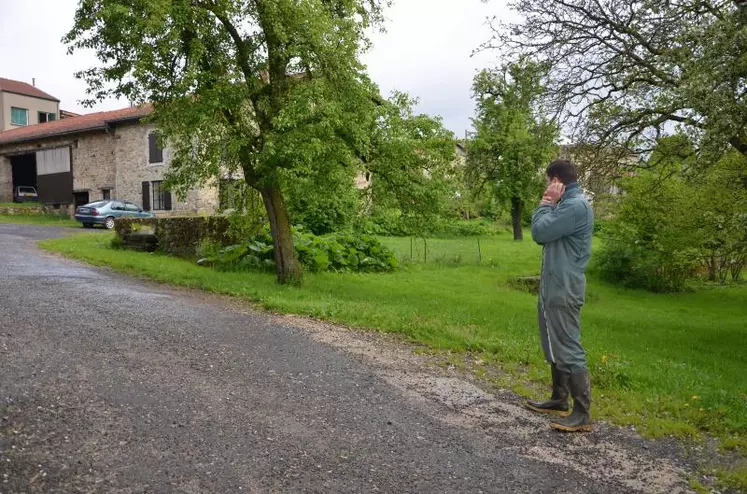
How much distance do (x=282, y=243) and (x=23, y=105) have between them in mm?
43773

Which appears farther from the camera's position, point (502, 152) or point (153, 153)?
point (502, 152)

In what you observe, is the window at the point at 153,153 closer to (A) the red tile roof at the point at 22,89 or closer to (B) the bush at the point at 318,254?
(B) the bush at the point at 318,254

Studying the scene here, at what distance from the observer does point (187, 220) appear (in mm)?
16844

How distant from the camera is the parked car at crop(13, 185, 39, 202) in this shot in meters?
37.7

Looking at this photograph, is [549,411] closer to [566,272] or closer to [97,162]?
[566,272]

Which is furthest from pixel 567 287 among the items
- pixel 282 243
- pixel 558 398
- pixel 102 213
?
pixel 102 213

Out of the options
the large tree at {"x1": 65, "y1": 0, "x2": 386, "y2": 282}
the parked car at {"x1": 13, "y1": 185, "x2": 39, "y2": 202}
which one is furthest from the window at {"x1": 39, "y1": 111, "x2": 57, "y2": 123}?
the large tree at {"x1": 65, "y1": 0, "x2": 386, "y2": 282}

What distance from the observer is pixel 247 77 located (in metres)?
11.7

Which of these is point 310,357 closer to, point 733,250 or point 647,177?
point 733,250

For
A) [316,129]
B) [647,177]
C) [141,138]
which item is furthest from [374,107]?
[141,138]

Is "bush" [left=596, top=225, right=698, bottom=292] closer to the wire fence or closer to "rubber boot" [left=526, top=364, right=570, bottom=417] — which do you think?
the wire fence

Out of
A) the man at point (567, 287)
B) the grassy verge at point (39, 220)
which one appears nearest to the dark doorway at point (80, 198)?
the grassy verge at point (39, 220)

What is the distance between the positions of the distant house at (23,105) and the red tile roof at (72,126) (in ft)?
22.8

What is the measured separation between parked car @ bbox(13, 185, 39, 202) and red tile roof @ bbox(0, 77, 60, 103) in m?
11.7
